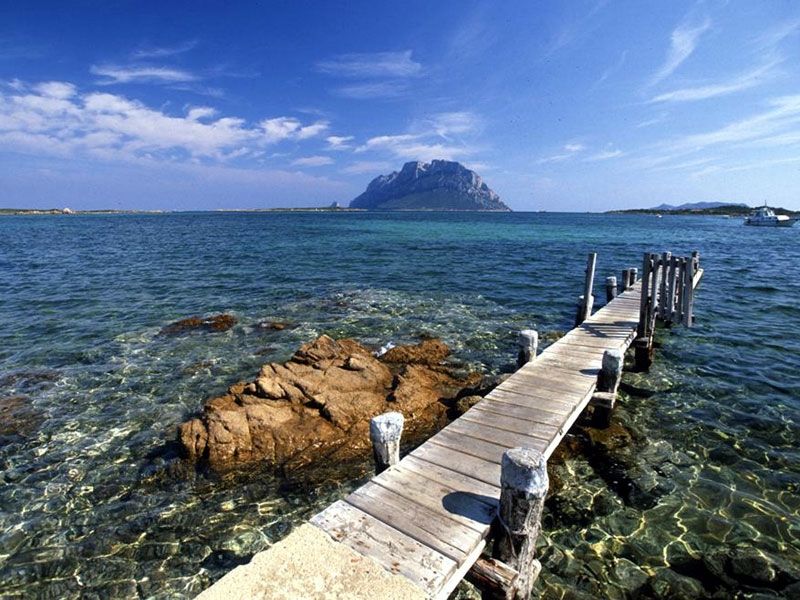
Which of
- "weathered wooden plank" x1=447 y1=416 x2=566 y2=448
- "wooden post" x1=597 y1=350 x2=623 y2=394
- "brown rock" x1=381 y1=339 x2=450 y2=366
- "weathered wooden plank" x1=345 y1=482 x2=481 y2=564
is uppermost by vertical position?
"wooden post" x1=597 y1=350 x2=623 y2=394

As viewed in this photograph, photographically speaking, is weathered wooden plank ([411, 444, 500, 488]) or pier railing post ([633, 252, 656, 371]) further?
pier railing post ([633, 252, 656, 371])

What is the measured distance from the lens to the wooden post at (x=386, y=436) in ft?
21.2

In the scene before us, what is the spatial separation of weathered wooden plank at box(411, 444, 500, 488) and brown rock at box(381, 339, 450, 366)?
641cm

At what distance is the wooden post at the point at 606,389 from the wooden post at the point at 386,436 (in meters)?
5.55

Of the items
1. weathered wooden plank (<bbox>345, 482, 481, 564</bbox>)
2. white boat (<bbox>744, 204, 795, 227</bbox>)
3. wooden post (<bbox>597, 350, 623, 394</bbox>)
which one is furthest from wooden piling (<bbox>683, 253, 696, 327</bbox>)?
white boat (<bbox>744, 204, 795, 227</bbox>)

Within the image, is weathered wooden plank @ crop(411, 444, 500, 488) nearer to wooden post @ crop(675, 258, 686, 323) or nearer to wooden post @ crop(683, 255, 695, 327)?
wooden post @ crop(683, 255, 695, 327)

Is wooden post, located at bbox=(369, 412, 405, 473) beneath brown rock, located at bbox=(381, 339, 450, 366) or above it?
above

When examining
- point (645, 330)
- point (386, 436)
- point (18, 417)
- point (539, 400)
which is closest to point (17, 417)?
point (18, 417)

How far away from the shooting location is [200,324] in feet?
59.6

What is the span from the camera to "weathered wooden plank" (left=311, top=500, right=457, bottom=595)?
454cm

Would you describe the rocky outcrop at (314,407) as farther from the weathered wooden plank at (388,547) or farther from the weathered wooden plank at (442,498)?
the weathered wooden plank at (388,547)

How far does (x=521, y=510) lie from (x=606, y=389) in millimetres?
6067

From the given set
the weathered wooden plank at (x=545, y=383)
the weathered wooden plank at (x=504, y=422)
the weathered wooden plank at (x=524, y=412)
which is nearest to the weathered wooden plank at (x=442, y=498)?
the weathered wooden plank at (x=504, y=422)

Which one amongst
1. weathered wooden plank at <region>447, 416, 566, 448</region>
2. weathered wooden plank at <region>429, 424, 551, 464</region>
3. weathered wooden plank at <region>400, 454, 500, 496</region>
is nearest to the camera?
weathered wooden plank at <region>400, 454, 500, 496</region>
